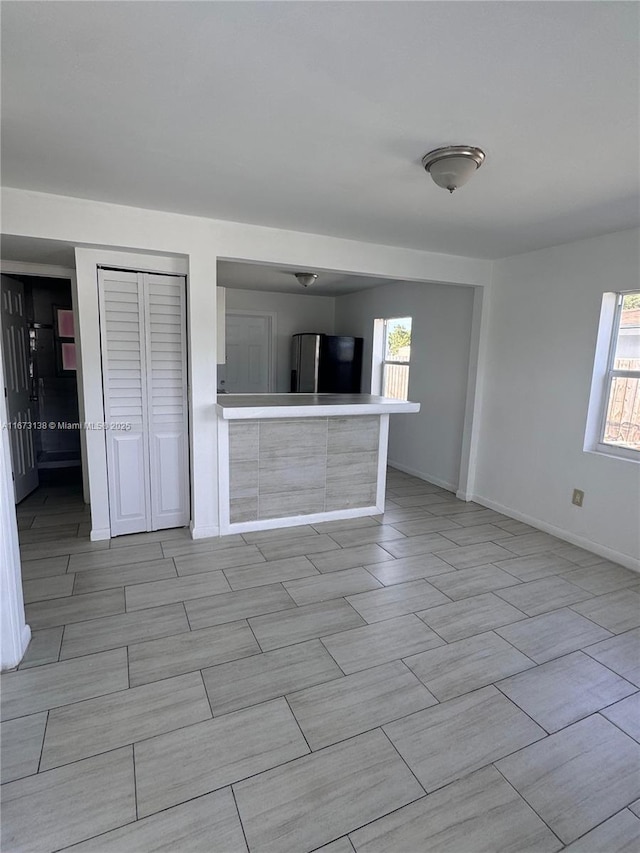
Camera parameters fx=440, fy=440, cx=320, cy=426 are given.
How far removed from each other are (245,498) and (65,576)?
133 cm

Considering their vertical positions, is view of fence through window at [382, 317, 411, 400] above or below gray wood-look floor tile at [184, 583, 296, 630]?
above

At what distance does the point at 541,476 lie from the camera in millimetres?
3812

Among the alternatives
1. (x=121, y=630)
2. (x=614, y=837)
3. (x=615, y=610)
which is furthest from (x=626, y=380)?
(x=121, y=630)

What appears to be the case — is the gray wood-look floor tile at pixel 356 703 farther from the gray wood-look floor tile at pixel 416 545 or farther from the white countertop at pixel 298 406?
the white countertop at pixel 298 406

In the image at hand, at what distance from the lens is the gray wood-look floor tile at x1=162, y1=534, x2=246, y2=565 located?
318 cm

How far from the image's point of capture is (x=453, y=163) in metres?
1.92

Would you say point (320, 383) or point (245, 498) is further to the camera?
point (320, 383)

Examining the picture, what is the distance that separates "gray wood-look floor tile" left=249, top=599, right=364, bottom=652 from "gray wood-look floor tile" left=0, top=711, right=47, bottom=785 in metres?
0.94

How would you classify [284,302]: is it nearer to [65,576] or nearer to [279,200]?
[279,200]

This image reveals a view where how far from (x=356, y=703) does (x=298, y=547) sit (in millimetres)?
1531

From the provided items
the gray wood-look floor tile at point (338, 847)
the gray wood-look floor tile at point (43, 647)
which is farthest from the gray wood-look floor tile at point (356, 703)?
the gray wood-look floor tile at point (43, 647)

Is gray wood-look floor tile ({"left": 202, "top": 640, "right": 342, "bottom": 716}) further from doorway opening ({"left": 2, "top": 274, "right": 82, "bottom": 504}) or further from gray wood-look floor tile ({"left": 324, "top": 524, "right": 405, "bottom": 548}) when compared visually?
doorway opening ({"left": 2, "top": 274, "right": 82, "bottom": 504})

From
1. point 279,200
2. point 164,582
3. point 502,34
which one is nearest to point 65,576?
point 164,582

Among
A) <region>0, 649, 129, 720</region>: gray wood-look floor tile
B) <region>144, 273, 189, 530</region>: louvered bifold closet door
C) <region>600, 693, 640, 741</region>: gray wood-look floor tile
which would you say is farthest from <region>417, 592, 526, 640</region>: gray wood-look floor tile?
<region>144, 273, 189, 530</region>: louvered bifold closet door
